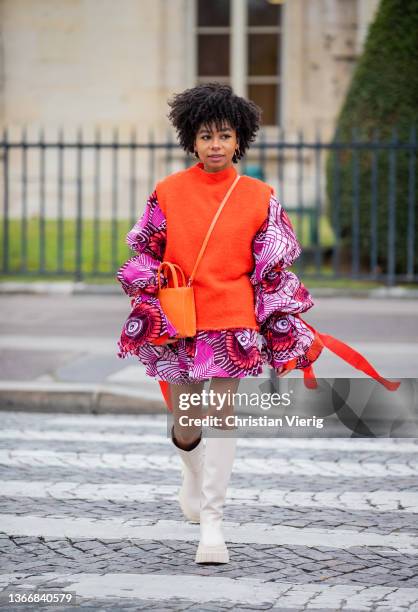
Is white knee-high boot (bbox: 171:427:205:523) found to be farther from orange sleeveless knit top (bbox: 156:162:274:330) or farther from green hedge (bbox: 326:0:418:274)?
green hedge (bbox: 326:0:418:274)

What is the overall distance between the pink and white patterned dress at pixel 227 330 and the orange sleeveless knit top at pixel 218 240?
4 cm

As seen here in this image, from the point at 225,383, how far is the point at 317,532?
0.81m

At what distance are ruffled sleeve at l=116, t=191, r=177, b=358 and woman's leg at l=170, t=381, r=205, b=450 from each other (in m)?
0.22

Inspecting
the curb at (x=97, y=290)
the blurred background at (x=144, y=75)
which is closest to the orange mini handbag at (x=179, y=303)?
the curb at (x=97, y=290)

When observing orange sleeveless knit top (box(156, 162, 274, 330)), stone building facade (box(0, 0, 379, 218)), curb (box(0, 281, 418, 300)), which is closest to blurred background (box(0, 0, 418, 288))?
stone building facade (box(0, 0, 379, 218))

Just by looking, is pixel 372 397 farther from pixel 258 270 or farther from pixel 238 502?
pixel 258 270

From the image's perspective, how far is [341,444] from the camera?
22.0 ft

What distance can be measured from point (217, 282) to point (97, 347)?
5327 mm

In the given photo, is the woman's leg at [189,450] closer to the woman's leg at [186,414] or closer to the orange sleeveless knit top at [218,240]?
the woman's leg at [186,414]

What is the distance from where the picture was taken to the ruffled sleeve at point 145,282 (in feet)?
14.1

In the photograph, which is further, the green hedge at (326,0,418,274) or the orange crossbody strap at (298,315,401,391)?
the green hedge at (326,0,418,274)

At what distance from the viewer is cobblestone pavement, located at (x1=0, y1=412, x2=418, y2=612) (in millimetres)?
3977

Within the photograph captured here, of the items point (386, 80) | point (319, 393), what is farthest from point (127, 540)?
point (386, 80)

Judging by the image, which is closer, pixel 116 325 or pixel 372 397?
pixel 372 397
